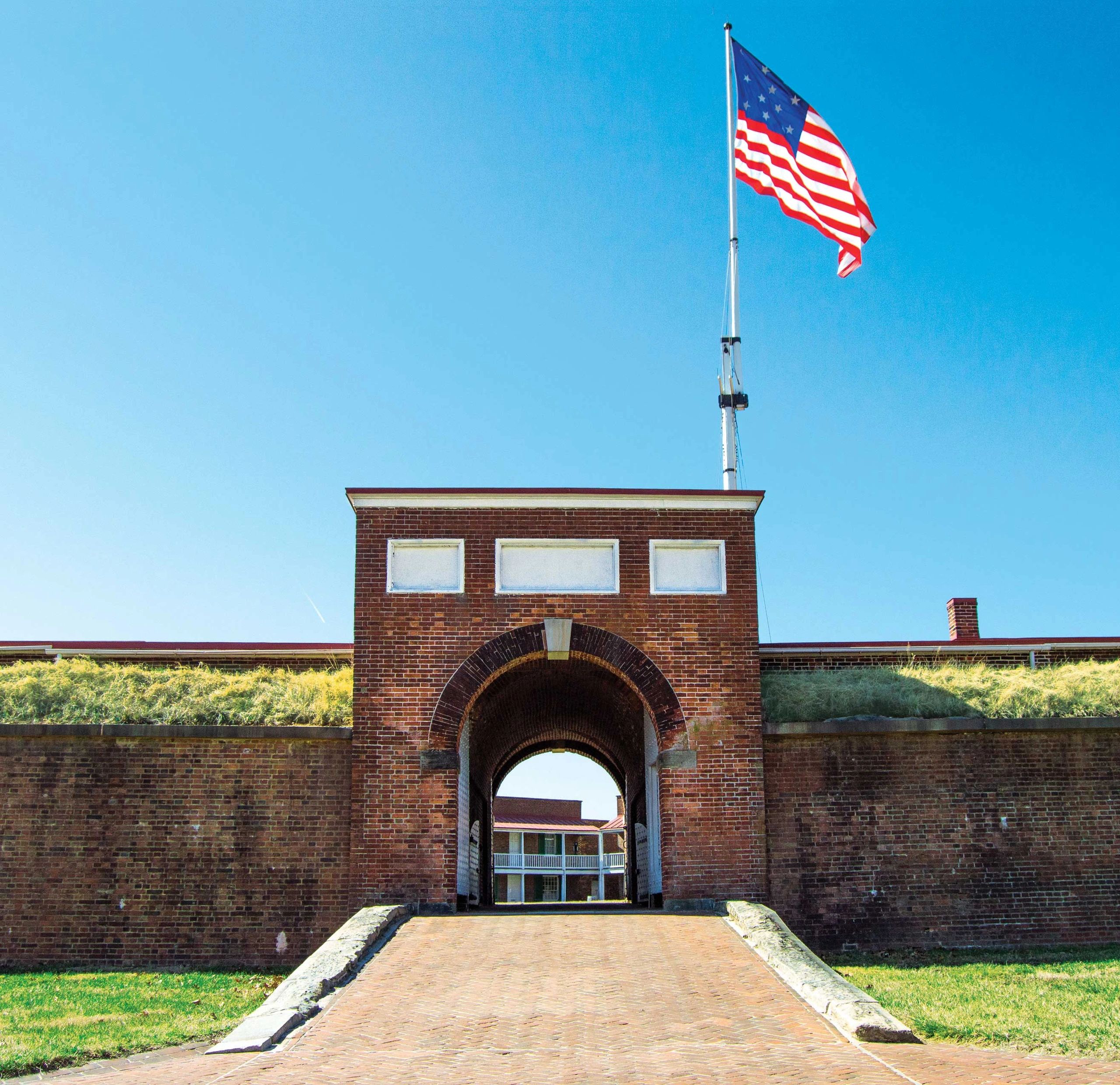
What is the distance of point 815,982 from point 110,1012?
6590mm

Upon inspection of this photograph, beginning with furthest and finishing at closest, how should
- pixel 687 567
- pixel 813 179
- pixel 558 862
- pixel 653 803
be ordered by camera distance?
pixel 558 862, pixel 813 179, pixel 653 803, pixel 687 567

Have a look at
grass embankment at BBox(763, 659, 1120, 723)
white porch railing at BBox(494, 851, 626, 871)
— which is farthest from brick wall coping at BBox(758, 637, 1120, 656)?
white porch railing at BBox(494, 851, 626, 871)

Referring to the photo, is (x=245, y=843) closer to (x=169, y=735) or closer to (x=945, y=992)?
(x=169, y=735)

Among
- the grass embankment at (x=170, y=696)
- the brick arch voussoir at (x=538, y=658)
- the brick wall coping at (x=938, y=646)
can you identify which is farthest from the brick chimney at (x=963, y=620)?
the grass embankment at (x=170, y=696)

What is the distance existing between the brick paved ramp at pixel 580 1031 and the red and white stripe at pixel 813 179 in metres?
10.9

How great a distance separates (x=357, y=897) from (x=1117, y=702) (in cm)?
1085

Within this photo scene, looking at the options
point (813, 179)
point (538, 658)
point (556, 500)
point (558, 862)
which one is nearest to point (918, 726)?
point (538, 658)

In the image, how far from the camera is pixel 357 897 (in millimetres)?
14453

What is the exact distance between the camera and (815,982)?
10047mm

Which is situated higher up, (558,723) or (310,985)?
(558,723)

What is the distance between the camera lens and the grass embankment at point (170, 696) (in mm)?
15469

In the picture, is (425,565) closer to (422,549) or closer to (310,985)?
(422,549)

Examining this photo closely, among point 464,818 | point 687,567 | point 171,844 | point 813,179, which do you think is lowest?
point 171,844

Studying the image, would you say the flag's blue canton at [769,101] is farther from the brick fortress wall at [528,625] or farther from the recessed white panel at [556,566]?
the recessed white panel at [556,566]
